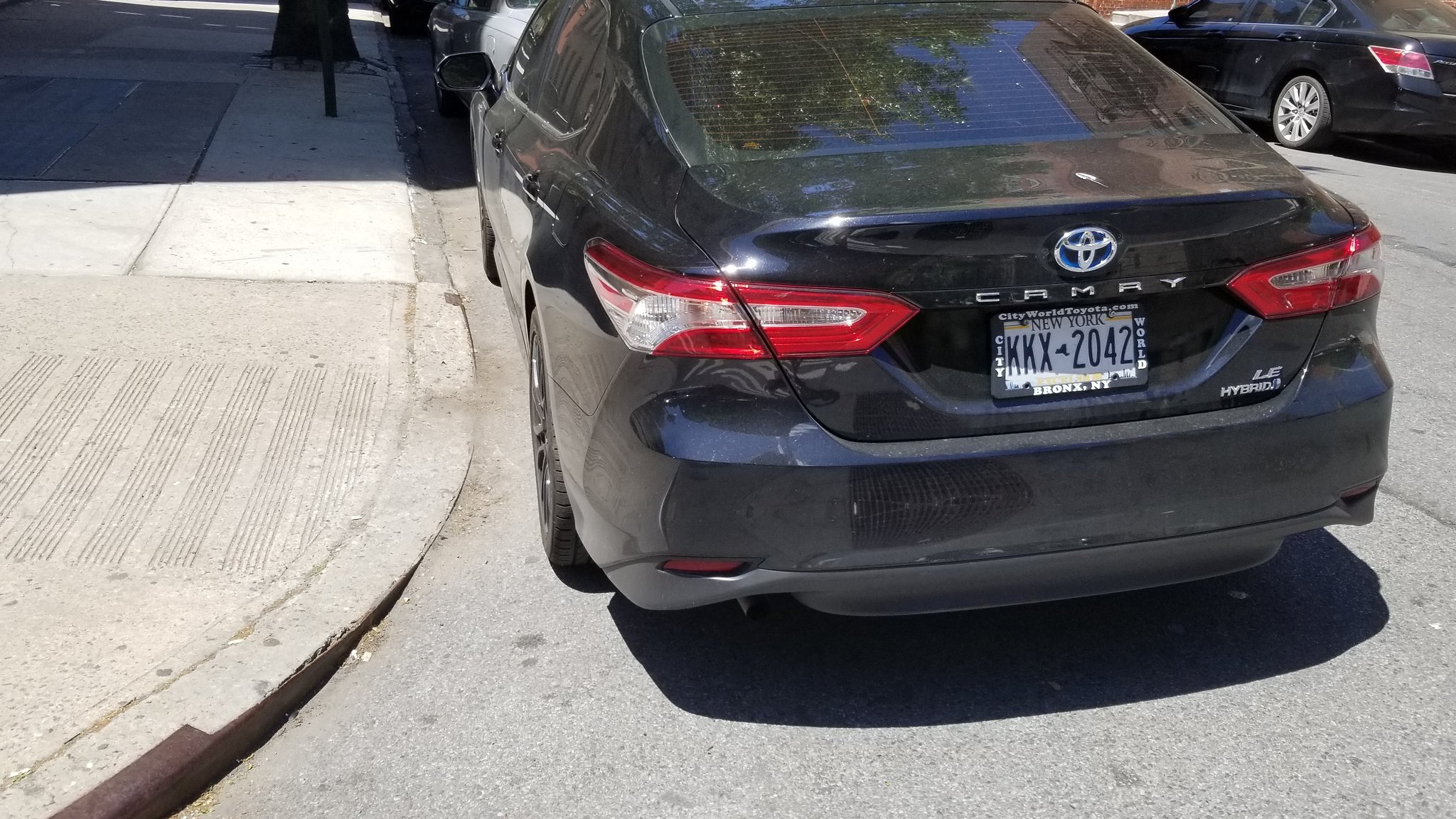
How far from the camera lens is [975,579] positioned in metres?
3.22

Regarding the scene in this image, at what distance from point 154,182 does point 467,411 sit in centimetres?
406

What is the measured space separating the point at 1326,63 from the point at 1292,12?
32.7 inches

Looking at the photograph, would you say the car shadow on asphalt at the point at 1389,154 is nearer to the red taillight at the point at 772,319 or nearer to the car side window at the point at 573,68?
the car side window at the point at 573,68

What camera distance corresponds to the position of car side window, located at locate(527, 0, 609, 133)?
14.1 ft

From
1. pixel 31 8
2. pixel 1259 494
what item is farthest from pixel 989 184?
pixel 31 8

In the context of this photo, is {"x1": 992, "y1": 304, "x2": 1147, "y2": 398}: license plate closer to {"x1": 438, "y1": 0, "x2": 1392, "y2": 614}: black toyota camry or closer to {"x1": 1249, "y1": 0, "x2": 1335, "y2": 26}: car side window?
{"x1": 438, "y1": 0, "x2": 1392, "y2": 614}: black toyota camry

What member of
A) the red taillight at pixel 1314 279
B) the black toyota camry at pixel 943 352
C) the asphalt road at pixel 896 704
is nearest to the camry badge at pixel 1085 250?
the black toyota camry at pixel 943 352

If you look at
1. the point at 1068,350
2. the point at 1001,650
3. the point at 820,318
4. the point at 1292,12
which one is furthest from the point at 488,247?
the point at 1292,12

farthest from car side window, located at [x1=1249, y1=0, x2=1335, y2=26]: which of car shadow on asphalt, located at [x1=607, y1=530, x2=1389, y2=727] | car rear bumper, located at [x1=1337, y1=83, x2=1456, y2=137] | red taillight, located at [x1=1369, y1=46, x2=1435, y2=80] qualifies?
car shadow on asphalt, located at [x1=607, y1=530, x2=1389, y2=727]

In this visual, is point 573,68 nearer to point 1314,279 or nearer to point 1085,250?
point 1085,250

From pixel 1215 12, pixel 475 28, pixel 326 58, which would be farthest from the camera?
pixel 1215 12

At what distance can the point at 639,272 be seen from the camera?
3203mm

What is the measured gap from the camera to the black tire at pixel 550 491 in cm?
401

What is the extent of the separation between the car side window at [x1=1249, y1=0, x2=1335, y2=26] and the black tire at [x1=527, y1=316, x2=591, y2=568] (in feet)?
33.9
